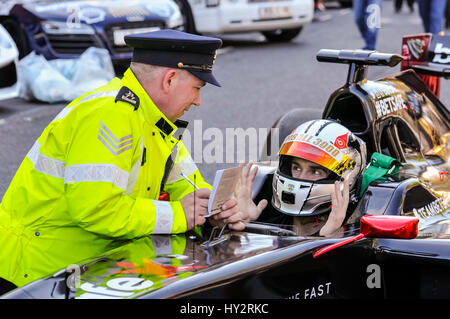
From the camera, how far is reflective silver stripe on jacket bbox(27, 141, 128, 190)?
2.80 meters

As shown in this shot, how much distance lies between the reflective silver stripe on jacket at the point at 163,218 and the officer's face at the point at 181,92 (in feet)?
1.19

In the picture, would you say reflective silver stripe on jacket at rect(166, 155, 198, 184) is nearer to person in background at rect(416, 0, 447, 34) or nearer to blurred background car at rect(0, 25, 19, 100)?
blurred background car at rect(0, 25, 19, 100)

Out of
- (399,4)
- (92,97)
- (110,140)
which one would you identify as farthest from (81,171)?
(399,4)

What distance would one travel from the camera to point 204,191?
3.21 metres

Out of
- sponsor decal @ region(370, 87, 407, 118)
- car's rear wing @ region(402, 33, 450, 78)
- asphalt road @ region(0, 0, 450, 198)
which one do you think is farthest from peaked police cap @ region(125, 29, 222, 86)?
car's rear wing @ region(402, 33, 450, 78)

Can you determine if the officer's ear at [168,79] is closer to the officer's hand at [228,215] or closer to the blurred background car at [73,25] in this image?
the officer's hand at [228,215]

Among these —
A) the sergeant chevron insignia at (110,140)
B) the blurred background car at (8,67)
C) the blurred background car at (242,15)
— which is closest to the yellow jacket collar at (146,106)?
the sergeant chevron insignia at (110,140)

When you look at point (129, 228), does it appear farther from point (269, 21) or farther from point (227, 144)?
point (269, 21)

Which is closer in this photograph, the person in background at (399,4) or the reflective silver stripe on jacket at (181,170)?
the reflective silver stripe on jacket at (181,170)

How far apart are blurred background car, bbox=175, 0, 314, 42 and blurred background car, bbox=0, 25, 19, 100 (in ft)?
12.1

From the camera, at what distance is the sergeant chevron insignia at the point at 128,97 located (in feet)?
9.65
